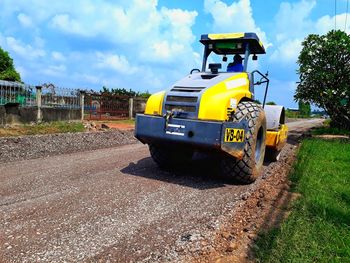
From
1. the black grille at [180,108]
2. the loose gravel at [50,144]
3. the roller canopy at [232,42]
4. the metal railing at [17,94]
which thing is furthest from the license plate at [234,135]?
the metal railing at [17,94]

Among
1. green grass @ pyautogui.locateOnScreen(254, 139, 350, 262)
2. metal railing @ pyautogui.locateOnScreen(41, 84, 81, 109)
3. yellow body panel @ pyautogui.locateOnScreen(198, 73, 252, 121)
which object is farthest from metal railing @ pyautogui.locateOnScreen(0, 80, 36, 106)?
green grass @ pyautogui.locateOnScreen(254, 139, 350, 262)

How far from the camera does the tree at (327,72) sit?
1677 centimetres

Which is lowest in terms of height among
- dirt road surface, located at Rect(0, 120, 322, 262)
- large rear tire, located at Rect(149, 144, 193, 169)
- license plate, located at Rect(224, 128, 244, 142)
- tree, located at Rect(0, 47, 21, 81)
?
dirt road surface, located at Rect(0, 120, 322, 262)

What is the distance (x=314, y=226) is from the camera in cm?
399

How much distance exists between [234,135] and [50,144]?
18.8 ft

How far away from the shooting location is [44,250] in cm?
326

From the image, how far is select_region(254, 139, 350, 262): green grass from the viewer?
330cm

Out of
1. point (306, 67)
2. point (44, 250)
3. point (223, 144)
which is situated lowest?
point (44, 250)

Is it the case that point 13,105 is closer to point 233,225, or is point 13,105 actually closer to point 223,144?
point 223,144

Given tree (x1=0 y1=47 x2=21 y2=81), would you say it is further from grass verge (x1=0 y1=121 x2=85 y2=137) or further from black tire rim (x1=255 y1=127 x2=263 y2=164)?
black tire rim (x1=255 y1=127 x2=263 y2=164)

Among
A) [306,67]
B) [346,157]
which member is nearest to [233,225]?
[346,157]

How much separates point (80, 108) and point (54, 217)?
15.2 metres

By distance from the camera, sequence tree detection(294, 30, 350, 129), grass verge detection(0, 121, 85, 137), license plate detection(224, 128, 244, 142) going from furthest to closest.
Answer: tree detection(294, 30, 350, 129)
grass verge detection(0, 121, 85, 137)
license plate detection(224, 128, 244, 142)

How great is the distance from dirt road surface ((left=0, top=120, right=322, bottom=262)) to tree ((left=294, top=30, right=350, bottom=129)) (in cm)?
1197
